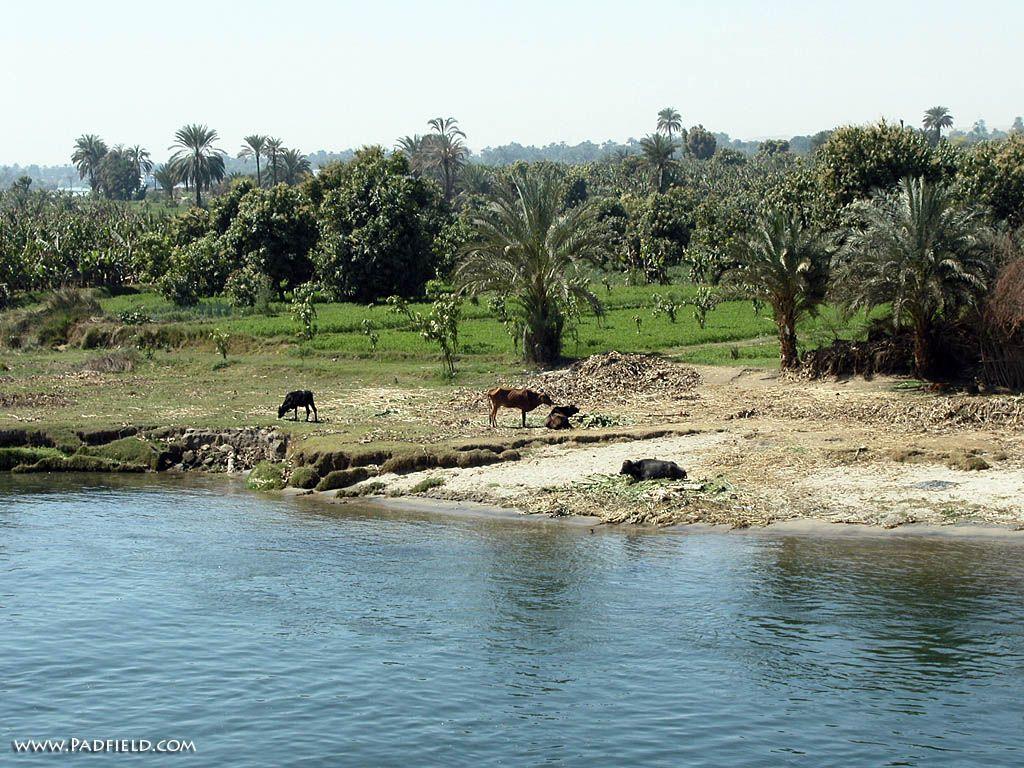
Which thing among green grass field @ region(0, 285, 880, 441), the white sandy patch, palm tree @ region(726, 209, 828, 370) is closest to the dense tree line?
palm tree @ region(726, 209, 828, 370)

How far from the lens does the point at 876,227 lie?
34062mm

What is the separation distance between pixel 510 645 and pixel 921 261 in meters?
20.1

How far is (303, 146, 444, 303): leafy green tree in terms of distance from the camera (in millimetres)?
66500

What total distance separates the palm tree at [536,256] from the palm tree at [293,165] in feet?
365

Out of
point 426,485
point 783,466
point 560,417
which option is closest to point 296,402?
point 426,485

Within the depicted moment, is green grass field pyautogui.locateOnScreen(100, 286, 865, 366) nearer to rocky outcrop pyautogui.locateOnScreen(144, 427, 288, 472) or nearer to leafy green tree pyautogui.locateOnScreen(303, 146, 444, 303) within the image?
leafy green tree pyautogui.locateOnScreen(303, 146, 444, 303)

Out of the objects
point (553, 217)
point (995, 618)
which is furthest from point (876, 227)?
point (995, 618)

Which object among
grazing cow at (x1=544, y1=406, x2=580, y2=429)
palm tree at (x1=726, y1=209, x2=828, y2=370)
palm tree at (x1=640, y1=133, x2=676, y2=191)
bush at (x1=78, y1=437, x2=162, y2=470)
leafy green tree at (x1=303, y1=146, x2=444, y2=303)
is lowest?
bush at (x1=78, y1=437, x2=162, y2=470)

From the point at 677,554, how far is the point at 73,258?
70689 mm

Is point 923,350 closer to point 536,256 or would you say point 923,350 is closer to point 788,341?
point 788,341

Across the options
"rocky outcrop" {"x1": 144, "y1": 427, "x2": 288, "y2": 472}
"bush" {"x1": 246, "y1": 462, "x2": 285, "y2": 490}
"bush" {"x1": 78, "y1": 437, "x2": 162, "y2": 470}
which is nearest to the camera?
"bush" {"x1": 246, "y1": 462, "x2": 285, "y2": 490}

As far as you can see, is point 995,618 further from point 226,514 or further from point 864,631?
point 226,514

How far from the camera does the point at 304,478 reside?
97.5 feet

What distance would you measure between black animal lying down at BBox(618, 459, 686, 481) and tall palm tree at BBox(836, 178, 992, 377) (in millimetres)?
10490
